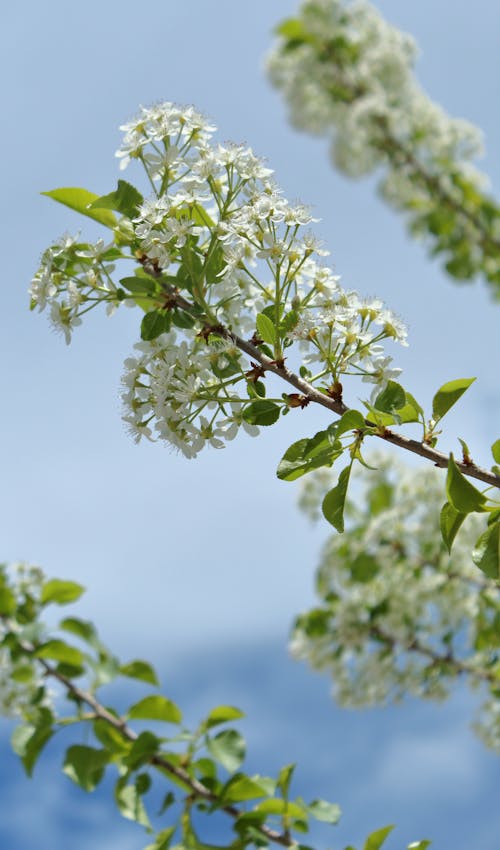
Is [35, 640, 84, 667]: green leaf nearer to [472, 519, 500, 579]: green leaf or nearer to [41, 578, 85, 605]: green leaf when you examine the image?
[41, 578, 85, 605]: green leaf

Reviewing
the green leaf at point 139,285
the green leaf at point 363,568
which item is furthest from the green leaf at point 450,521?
the green leaf at point 363,568


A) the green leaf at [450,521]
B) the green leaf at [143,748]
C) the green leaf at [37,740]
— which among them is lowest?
the green leaf at [450,521]

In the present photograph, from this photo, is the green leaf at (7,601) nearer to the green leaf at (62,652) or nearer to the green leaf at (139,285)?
the green leaf at (62,652)

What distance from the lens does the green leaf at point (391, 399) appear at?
1.73 m

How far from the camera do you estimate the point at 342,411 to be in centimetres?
170

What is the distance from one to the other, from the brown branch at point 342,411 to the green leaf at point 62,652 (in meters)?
2.46

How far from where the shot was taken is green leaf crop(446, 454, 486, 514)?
1584mm

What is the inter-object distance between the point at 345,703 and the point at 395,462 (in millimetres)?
1836

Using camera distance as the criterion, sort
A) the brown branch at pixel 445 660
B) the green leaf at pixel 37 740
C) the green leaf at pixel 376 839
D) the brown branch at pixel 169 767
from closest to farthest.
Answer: the green leaf at pixel 376 839
the brown branch at pixel 169 767
the green leaf at pixel 37 740
the brown branch at pixel 445 660

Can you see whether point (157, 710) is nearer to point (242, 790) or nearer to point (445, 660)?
point (242, 790)

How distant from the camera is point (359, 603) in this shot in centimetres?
629

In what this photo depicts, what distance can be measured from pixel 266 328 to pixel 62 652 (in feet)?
8.33

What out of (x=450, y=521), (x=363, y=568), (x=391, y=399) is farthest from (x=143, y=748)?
(x=363, y=568)

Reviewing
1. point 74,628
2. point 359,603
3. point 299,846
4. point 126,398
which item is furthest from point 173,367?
point 359,603
